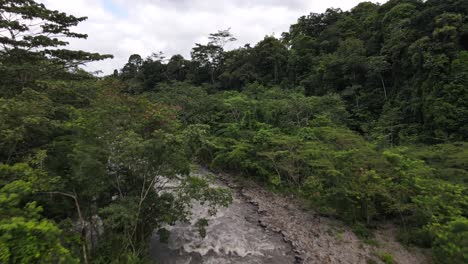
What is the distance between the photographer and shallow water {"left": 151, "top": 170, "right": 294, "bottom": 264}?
31.4 feet

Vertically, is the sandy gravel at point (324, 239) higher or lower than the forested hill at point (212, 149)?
lower

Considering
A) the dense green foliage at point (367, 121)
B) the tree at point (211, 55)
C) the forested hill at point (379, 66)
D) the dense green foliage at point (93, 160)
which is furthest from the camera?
the tree at point (211, 55)

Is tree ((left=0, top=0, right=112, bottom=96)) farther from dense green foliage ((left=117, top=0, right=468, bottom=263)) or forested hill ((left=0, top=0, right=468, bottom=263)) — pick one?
dense green foliage ((left=117, top=0, right=468, bottom=263))

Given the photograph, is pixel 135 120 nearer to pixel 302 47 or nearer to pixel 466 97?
pixel 466 97

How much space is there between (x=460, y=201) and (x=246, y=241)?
304 inches

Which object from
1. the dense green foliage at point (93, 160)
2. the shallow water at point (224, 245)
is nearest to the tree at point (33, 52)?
the dense green foliage at point (93, 160)

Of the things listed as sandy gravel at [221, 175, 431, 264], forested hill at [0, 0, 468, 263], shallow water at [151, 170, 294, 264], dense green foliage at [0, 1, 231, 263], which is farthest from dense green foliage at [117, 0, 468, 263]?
dense green foliage at [0, 1, 231, 263]

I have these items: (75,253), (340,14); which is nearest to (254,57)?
(340,14)

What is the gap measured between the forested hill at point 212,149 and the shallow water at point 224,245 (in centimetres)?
106

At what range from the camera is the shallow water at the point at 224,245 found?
9.59m

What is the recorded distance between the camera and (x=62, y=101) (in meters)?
11.4

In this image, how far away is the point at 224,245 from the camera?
34.2ft

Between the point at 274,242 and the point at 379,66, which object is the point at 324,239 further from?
the point at 379,66

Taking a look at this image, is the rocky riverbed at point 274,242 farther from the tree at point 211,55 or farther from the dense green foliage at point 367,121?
the tree at point 211,55
